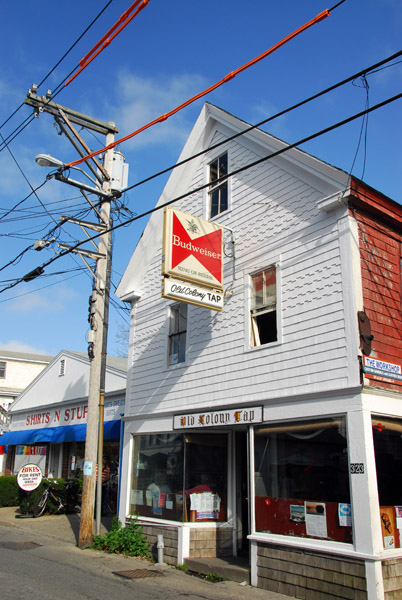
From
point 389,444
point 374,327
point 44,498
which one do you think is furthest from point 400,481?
point 44,498

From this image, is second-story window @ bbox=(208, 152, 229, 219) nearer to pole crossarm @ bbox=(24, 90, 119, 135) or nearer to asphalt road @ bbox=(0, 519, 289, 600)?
pole crossarm @ bbox=(24, 90, 119, 135)

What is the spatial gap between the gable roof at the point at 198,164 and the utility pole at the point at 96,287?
104cm

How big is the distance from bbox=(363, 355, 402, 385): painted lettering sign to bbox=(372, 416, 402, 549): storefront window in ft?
2.04

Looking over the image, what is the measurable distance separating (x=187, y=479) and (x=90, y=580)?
2.86 m

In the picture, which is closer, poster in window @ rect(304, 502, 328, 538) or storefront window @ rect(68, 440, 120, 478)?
poster in window @ rect(304, 502, 328, 538)

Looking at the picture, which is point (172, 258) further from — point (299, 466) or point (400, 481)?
point (400, 481)

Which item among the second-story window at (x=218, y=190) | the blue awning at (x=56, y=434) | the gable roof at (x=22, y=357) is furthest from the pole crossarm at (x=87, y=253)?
the gable roof at (x=22, y=357)

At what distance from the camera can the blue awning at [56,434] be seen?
655 inches

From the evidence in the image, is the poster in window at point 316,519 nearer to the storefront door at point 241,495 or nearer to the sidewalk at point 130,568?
the sidewalk at point 130,568

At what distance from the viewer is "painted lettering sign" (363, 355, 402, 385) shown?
26.6ft

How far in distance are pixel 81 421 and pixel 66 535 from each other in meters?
6.59

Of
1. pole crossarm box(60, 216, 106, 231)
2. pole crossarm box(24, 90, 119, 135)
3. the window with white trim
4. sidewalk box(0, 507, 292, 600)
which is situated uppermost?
pole crossarm box(24, 90, 119, 135)

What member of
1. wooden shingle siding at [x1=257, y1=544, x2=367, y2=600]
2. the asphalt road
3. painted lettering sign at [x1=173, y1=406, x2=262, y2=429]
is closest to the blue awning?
the asphalt road

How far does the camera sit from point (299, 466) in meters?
8.86
